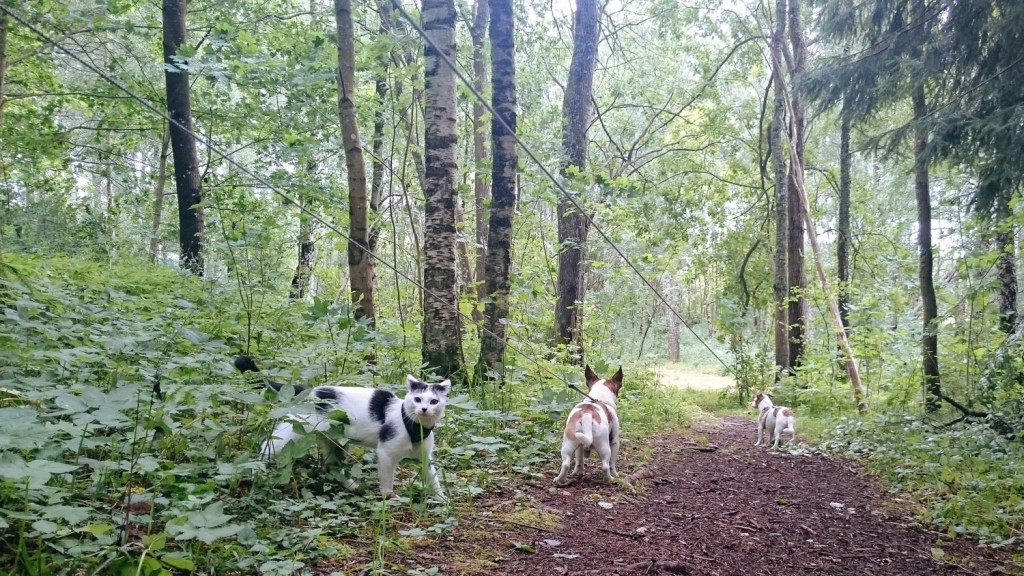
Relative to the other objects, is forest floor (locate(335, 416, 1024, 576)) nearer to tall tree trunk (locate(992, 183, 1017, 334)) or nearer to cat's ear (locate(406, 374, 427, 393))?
cat's ear (locate(406, 374, 427, 393))

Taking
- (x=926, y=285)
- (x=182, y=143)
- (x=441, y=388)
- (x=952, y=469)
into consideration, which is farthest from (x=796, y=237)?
(x=182, y=143)

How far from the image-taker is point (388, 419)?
Answer: 3758 mm

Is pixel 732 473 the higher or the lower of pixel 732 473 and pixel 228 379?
the lower

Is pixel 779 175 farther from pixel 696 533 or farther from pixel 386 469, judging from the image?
pixel 386 469

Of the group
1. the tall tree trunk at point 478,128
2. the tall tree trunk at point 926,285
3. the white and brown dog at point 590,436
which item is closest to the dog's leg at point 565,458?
the white and brown dog at point 590,436

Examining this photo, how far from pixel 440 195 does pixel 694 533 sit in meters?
3.85

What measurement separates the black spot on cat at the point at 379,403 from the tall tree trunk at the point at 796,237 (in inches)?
424

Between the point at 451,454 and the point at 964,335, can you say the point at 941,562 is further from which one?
the point at 964,335

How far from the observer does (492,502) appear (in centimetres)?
393

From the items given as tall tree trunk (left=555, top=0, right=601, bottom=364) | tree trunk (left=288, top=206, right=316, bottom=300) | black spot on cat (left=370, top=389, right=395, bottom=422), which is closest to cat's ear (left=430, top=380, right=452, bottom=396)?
black spot on cat (left=370, top=389, right=395, bottom=422)

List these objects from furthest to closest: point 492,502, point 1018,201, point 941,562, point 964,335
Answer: point 964,335
point 1018,201
point 492,502
point 941,562

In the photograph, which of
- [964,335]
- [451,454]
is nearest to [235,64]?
[451,454]

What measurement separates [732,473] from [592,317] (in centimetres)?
655

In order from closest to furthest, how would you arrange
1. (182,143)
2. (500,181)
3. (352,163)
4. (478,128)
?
(352,163) → (500,181) → (182,143) → (478,128)
